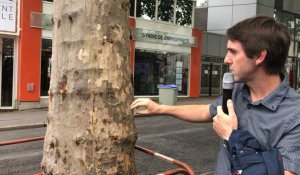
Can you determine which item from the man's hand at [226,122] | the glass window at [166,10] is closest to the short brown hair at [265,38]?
the man's hand at [226,122]

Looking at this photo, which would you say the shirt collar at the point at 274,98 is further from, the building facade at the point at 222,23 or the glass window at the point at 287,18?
the glass window at the point at 287,18

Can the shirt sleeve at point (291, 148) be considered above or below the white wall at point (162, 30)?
below

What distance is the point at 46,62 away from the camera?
16859mm

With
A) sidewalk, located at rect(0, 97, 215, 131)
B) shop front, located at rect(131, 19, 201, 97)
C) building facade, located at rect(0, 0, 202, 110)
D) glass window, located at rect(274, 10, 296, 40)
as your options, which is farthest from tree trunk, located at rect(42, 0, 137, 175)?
glass window, located at rect(274, 10, 296, 40)

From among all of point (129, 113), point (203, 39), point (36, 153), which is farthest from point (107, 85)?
point (203, 39)

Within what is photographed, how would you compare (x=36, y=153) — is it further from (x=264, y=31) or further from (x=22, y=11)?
(x=22, y=11)

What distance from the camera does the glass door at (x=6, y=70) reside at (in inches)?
616

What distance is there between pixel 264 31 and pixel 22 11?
49.3ft

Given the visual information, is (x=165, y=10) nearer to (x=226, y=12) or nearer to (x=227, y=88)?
(x=226, y=12)

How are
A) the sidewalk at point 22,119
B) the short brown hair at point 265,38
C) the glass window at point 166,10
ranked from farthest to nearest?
the glass window at point 166,10 < the sidewalk at point 22,119 < the short brown hair at point 265,38

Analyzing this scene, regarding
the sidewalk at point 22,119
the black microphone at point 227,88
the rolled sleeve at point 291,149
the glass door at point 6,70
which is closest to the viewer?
the rolled sleeve at point 291,149

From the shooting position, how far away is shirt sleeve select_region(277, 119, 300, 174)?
183 cm

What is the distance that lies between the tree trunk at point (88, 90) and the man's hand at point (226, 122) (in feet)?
1.64

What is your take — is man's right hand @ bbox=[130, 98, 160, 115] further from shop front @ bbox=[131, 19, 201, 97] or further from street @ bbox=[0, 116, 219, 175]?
shop front @ bbox=[131, 19, 201, 97]
